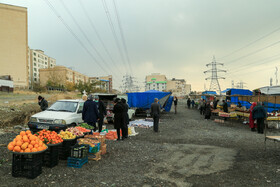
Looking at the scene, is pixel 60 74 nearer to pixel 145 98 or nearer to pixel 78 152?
pixel 145 98

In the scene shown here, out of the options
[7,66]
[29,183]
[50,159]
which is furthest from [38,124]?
[7,66]

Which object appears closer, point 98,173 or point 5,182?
point 5,182

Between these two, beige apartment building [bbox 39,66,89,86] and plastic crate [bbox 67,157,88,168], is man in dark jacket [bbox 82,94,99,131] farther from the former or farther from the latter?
beige apartment building [bbox 39,66,89,86]

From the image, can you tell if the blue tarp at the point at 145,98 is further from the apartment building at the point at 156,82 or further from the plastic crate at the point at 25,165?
the apartment building at the point at 156,82

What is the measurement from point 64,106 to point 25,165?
5942mm

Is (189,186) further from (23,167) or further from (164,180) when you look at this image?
(23,167)

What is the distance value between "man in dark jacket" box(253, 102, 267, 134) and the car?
1002cm

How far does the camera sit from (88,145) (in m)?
5.53

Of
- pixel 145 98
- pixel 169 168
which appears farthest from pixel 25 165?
pixel 145 98

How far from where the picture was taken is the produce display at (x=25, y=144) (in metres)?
4.28

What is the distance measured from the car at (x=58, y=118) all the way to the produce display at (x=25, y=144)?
3618 mm

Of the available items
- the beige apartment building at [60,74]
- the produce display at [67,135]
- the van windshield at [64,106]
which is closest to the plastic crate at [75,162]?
the produce display at [67,135]

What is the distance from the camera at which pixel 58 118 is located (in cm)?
839

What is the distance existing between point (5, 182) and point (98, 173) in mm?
2022
